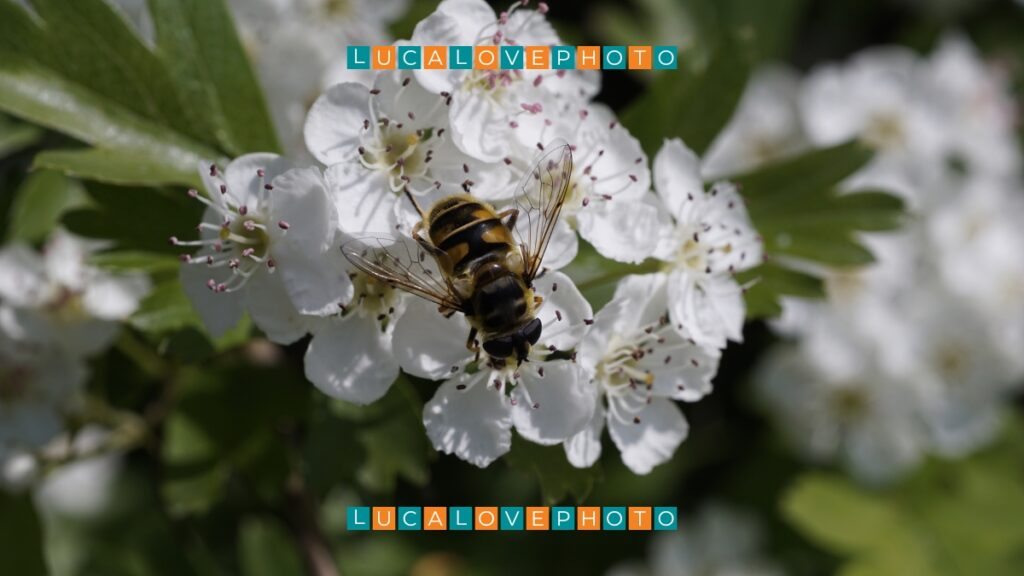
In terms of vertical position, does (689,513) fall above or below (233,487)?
below

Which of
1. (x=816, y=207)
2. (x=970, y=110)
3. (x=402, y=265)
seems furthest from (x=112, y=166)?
(x=970, y=110)

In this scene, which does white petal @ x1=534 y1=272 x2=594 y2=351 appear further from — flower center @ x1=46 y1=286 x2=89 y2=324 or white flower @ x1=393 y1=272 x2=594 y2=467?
flower center @ x1=46 y1=286 x2=89 y2=324

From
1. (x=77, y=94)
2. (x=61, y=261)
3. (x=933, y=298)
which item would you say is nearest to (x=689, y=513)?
(x=933, y=298)

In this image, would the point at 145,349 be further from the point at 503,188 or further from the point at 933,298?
the point at 933,298

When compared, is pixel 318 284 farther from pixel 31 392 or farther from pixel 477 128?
pixel 31 392

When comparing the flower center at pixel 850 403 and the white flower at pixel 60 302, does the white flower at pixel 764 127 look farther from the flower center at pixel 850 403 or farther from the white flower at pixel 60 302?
the white flower at pixel 60 302
